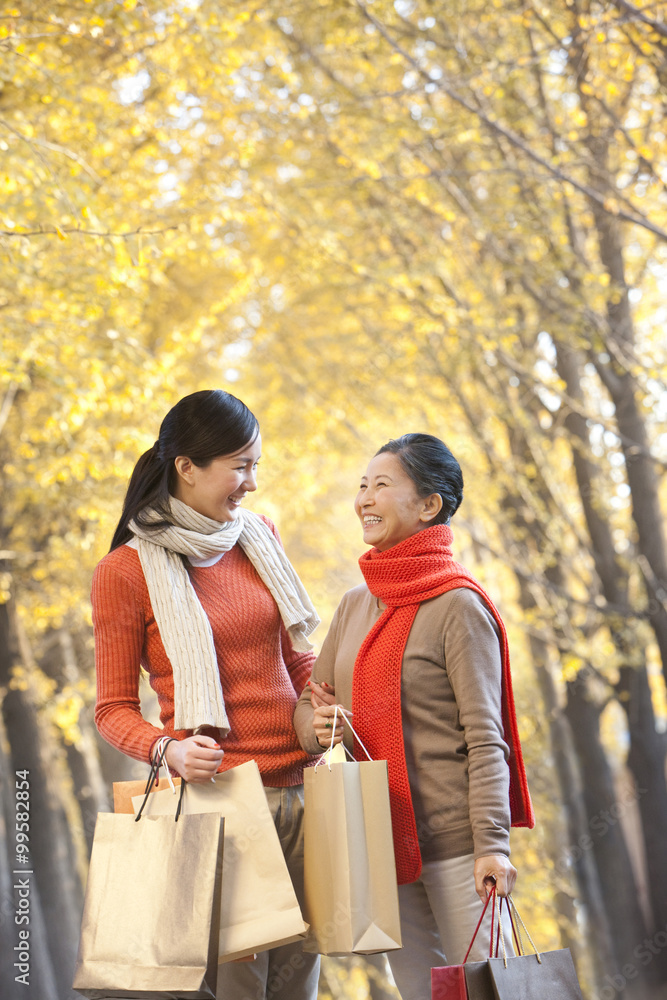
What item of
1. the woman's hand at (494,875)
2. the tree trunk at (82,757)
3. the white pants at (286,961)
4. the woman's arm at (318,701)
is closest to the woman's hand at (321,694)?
the woman's arm at (318,701)

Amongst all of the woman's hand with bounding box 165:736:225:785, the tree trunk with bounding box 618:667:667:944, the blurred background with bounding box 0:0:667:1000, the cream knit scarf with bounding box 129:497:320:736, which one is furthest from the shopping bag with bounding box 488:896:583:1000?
the tree trunk with bounding box 618:667:667:944

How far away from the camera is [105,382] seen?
6.27m

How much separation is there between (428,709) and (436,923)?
23.4 inches

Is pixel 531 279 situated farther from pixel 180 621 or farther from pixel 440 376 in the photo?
pixel 180 621

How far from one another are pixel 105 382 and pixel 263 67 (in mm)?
3307

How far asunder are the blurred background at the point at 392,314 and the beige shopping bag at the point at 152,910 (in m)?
3.22

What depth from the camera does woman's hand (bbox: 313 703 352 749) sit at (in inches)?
97.4

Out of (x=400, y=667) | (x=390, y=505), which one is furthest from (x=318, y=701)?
(x=390, y=505)

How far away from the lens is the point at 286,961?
2531 millimetres

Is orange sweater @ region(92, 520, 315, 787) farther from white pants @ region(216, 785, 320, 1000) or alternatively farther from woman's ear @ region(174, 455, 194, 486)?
woman's ear @ region(174, 455, 194, 486)

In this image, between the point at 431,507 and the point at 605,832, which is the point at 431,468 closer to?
the point at 431,507

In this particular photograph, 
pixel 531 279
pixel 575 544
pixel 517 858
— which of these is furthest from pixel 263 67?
pixel 517 858

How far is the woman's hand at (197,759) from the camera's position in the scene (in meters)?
2.21

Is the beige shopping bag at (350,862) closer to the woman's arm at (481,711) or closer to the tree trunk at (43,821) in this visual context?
the woman's arm at (481,711)
